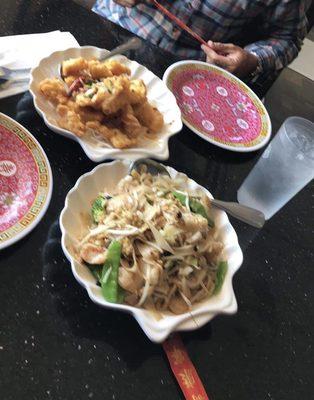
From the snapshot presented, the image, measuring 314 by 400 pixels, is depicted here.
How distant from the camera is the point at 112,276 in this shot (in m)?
0.73

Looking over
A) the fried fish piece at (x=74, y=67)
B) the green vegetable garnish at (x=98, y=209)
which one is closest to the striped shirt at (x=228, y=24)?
the fried fish piece at (x=74, y=67)

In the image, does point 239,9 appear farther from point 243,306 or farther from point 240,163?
point 243,306

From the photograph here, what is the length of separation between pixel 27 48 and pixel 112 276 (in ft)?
2.46

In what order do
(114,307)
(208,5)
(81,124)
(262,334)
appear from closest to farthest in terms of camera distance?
1. (114,307)
2. (262,334)
3. (81,124)
4. (208,5)

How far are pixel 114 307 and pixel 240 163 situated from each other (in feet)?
2.12

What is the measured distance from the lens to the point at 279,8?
1613mm

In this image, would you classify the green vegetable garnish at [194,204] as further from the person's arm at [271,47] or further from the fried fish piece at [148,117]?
the person's arm at [271,47]

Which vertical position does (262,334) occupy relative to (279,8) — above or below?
below

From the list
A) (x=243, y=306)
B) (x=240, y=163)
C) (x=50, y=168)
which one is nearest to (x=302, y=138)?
(x=240, y=163)

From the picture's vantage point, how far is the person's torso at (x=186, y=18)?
1551 millimetres

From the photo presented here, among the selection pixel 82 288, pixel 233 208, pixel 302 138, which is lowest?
pixel 82 288

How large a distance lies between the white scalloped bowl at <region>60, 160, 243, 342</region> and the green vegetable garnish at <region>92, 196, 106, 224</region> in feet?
0.05

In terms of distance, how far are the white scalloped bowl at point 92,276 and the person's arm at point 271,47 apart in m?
0.75

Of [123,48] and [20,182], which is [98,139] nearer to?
[20,182]
